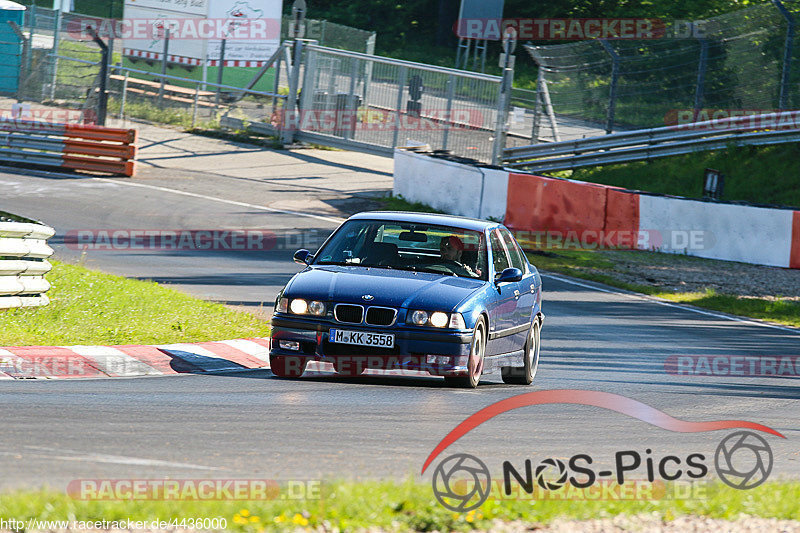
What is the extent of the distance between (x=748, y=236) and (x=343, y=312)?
12726 millimetres

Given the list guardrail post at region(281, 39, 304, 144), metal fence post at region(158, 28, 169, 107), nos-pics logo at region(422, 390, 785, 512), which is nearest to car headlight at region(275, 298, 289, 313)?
nos-pics logo at region(422, 390, 785, 512)

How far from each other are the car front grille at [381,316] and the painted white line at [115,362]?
76.9 inches

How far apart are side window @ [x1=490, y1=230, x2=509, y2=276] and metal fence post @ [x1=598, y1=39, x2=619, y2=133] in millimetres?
16676

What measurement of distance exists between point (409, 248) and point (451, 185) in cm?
1355

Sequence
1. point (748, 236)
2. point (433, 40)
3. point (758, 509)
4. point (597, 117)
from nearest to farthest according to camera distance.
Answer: point (758, 509), point (748, 236), point (597, 117), point (433, 40)

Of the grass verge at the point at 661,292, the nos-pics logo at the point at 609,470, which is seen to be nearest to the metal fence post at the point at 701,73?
the grass verge at the point at 661,292

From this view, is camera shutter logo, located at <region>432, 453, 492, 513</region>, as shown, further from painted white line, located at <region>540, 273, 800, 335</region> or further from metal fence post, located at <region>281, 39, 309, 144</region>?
metal fence post, located at <region>281, 39, 309, 144</region>

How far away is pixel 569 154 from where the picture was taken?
2723 centimetres

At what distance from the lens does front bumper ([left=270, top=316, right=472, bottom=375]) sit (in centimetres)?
863

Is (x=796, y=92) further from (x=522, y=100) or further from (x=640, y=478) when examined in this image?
(x=640, y=478)

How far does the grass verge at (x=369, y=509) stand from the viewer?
4.60 m

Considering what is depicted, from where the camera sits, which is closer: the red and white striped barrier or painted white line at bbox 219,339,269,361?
painted white line at bbox 219,339,269,361

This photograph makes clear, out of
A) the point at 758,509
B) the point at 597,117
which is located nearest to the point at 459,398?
the point at 758,509

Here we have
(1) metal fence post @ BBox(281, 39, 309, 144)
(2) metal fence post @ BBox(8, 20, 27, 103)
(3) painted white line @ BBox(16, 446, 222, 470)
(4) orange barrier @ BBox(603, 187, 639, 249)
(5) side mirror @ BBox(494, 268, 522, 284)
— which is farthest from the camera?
(2) metal fence post @ BBox(8, 20, 27, 103)
